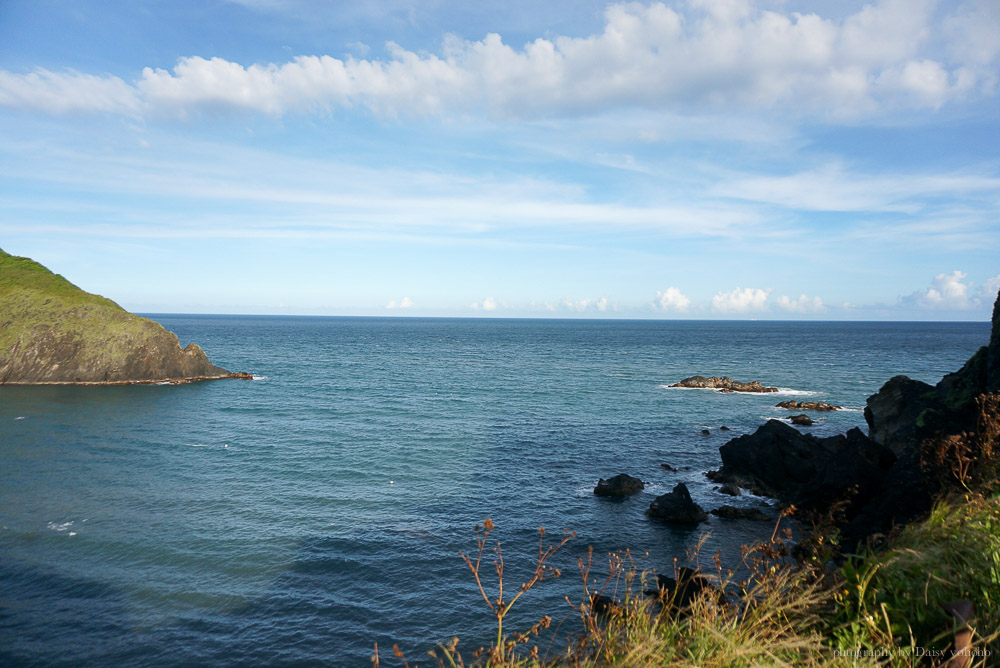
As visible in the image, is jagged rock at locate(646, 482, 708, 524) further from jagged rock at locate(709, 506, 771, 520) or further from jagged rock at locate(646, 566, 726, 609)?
jagged rock at locate(646, 566, 726, 609)

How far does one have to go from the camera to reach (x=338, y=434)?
45.0 m

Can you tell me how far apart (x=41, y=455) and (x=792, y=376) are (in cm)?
9485

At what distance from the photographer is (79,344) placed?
2763 inches

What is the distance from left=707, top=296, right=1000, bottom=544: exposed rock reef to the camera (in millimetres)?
19469

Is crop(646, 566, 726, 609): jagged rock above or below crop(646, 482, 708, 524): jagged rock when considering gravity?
above

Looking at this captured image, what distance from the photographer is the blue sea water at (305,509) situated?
18.2m

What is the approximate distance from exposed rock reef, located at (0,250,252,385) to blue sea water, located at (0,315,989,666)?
498 centimetres

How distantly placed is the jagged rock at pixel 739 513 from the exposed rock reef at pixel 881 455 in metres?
1.93

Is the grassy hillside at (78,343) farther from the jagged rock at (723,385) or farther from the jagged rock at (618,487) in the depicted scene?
the jagged rock at (723,385)

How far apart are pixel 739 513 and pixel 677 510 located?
3763 mm

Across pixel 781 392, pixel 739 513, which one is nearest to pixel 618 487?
pixel 739 513

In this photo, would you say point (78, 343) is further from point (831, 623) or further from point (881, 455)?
point (831, 623)

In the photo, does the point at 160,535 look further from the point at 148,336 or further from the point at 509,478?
the point at 148,336

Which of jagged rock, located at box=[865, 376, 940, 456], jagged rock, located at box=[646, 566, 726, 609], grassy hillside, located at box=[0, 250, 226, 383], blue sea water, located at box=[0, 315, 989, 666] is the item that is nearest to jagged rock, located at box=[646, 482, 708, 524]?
blue sea water, located at box=[0, 315, 989, 666]
